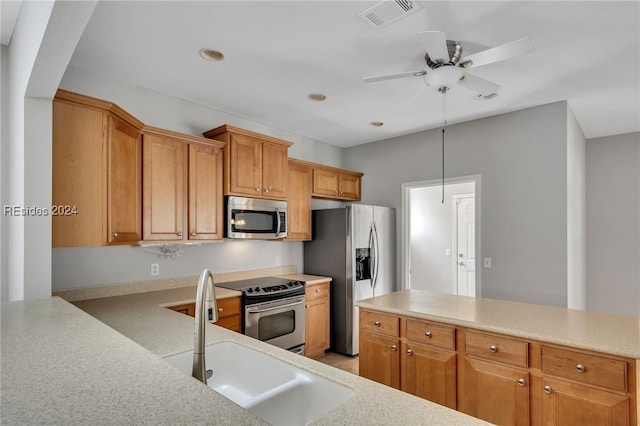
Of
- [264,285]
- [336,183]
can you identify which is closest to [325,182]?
[336,183]

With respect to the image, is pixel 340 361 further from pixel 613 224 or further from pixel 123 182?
pixel 613 224

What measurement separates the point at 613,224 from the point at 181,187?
4.96 m

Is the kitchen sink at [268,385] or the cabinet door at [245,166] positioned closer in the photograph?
the kitchen sink at [268,385]

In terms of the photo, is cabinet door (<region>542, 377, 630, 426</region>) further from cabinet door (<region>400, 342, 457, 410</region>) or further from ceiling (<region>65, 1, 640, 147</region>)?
ceiling (<region>65, 1, 640, 147</region>)

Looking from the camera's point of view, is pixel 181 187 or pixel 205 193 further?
pixel 205 193

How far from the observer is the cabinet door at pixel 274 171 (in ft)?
11.6

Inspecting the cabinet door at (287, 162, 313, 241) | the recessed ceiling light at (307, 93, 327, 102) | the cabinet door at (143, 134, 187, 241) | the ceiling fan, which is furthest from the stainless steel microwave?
the ceiling fan

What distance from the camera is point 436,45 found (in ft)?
6.49

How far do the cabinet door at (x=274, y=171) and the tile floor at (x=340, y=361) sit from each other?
1.85 meters

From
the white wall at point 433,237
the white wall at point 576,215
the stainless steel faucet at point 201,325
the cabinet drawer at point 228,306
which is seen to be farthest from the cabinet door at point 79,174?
the white wall at point 433,237

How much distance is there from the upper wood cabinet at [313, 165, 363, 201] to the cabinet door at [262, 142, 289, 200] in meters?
0.61

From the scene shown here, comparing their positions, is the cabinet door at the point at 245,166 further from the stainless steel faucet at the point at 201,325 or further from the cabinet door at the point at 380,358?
the stainless steel faucet at the point at 201,325

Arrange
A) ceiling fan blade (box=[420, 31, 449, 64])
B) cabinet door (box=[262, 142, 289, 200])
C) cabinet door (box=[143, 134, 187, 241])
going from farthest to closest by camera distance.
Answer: cabinet door (box=[262, 142, 289, 200]), cabinet door (box=[143, 134, 187, 241]), ceiling fan blade (box=[420, 31, 449, 64])

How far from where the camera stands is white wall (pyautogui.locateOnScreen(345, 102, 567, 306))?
3.23 m
